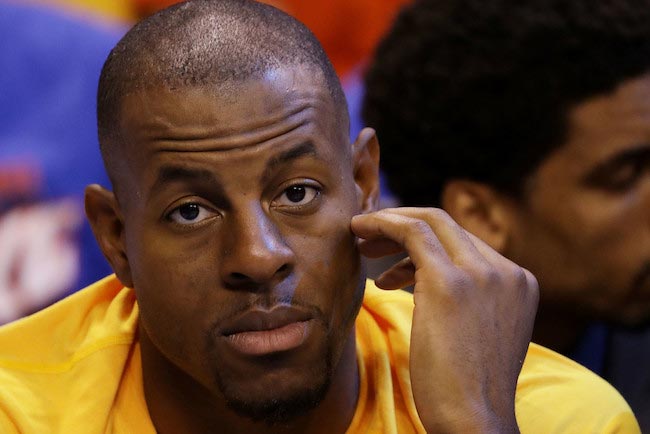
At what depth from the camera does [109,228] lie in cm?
188

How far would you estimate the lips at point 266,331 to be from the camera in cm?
161

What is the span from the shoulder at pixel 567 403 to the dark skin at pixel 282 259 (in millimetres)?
192

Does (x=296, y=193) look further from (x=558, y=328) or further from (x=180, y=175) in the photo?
(x=558, y=328)

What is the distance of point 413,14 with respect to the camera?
9.09 ft

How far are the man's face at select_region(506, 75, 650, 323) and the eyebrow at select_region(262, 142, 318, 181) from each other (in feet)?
3.16

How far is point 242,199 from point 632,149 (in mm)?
1135

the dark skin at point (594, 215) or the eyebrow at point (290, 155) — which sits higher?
the eyebrow at point (290, 155)

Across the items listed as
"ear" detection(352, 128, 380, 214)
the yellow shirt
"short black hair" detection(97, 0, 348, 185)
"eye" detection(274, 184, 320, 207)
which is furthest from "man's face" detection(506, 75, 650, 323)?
"eye" detection(274, 184, 320, 207)

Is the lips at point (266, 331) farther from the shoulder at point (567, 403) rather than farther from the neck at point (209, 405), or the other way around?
the shoulder at point (567, 403)

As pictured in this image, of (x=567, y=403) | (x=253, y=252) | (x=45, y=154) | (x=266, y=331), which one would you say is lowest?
(x=567, y=403)

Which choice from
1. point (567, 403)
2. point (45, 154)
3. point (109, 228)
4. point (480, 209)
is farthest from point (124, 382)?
point (45, 154)

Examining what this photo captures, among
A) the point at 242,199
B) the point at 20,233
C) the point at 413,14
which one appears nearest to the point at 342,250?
the point at 242,199

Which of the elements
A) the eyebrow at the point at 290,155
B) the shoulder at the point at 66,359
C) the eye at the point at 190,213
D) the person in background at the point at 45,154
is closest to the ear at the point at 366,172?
the eyebrow at the point at 290,155

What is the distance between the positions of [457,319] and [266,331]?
287 millimetres
